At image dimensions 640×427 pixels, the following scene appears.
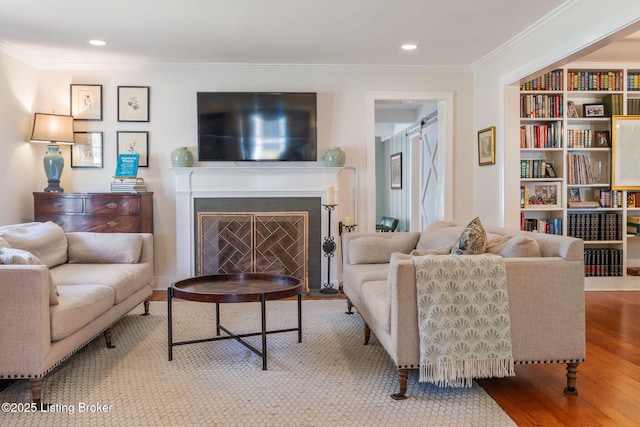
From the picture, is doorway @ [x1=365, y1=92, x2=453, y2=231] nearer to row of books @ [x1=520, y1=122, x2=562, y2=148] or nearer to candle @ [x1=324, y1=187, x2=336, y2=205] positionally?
candle @ [x1=324, y1=187, x2=336, y2=205]

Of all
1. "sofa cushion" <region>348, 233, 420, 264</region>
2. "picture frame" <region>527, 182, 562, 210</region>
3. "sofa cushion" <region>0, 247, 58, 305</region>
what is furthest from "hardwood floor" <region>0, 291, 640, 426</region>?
"sofa cushion" <region>0, 247, 58, 305</region>

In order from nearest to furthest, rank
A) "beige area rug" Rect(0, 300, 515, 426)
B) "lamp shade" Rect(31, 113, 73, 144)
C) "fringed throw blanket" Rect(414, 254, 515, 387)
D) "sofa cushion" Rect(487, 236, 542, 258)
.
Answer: "beige area rug" Rect(0, 300, 515, 426), "fringed throw blanket" Rect(414, 254, 515, 387), "sofa cushion" Rect(487, 236, 542, 258), "lamp shade" Rect(31, 113, 73, 144)

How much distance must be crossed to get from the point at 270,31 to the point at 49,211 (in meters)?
2.71

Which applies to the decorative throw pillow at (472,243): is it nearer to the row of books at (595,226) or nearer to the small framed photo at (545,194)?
the small framed photo at (545,194)

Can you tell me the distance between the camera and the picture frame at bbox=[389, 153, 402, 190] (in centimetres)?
832

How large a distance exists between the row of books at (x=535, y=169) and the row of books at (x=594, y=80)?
2.74ft

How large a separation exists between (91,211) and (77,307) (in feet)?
7.65

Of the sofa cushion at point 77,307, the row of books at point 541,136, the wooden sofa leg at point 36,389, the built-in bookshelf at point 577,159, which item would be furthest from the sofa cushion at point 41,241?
the row of books at point 541,136

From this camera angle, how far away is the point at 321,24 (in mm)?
3895

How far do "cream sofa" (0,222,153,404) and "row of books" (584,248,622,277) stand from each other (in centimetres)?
436

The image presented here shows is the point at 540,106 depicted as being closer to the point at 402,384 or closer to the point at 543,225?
the point at 543,225

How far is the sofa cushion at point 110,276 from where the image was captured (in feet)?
10.4

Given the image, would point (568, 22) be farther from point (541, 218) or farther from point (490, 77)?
point (541, 218)

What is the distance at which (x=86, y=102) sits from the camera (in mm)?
5070
